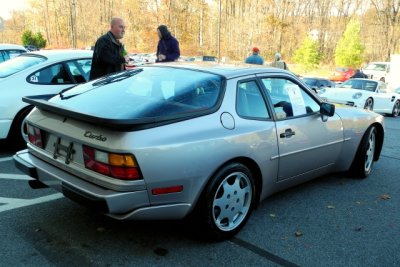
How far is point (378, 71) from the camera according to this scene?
2695cm

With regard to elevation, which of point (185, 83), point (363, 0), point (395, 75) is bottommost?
point (395, 75)

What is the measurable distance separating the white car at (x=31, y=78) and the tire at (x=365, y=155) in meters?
4.01

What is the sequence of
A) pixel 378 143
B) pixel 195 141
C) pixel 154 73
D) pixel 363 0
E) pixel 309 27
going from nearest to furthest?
pixel 195 141 < pixel 154 73 < pixel 378 143 < pixel 363 0 < pixel 309 27

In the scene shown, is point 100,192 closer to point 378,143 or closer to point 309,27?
point 378,143

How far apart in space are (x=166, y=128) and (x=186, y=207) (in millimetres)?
606

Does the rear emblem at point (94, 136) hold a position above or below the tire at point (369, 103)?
above

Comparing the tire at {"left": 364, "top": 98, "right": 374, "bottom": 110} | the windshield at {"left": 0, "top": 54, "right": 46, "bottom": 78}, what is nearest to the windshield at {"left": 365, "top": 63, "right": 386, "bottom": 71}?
the tire at {"left": 364, "top": 98, "right": 374, "bottom": 110}

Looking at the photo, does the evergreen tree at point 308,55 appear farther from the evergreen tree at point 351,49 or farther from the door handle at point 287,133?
the door handle at point 287,133

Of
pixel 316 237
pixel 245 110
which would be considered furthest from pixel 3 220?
pixel 316 237

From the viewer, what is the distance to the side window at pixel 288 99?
3725mm

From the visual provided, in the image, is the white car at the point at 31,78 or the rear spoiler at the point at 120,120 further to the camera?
the white car at the point at 31,78

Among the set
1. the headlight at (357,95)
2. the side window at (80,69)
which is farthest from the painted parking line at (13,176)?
the headlight at (357,95)

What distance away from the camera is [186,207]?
287 centimetres

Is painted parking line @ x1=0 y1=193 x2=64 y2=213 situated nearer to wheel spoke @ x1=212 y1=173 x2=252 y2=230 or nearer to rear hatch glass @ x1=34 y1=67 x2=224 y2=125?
rear hatch glass @ x1=34 y1=67 x2=224 y2=125
